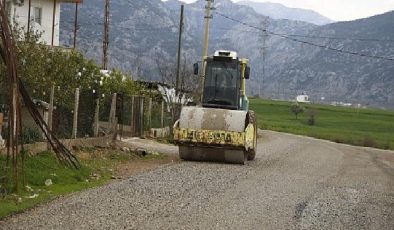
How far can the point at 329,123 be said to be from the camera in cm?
8750

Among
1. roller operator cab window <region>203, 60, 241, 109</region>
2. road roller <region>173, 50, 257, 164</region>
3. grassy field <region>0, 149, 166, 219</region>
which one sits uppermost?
roller operator cab window <region>203, 60, 241, 109</region>

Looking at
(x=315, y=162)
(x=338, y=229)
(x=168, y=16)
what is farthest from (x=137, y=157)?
(x=168, y=16)

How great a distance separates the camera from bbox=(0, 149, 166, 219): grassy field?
467 inches

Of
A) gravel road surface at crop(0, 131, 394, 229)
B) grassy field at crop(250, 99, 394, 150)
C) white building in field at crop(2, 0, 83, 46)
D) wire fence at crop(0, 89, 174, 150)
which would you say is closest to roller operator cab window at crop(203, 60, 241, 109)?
wire fence at crop(0, 89, 174, 150)

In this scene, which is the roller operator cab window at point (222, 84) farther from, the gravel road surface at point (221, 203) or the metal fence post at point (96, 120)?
the gravel road surface at point (221, 203)

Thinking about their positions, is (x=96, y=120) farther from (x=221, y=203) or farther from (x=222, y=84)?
(x=221, y=203)

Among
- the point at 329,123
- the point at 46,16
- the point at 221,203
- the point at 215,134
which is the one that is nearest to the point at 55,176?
the point at 221,203

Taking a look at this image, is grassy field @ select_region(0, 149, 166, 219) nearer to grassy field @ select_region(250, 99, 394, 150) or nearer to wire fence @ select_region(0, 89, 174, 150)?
wire fence @ select_region(0, 89, 174, 150)

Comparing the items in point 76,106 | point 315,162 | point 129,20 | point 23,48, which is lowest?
point 315,162

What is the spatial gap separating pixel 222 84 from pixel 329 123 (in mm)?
64791

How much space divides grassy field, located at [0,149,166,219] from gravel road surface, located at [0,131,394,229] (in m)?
0.43

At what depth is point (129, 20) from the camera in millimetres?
167500

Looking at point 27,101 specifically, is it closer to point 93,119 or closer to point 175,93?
point 93,119

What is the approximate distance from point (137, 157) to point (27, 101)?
1791 cm
